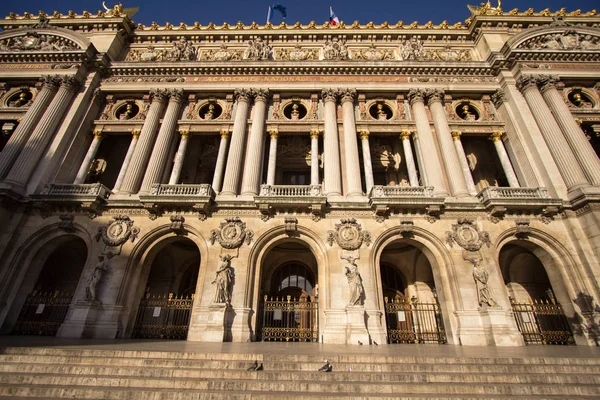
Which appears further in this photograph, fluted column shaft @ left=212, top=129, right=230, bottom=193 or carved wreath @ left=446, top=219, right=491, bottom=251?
fluted column shaft @ left=212, top=129, right=230, bottom=193

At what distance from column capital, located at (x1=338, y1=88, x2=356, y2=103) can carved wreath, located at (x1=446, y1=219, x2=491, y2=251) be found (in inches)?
385

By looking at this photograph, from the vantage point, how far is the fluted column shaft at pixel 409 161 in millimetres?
16141

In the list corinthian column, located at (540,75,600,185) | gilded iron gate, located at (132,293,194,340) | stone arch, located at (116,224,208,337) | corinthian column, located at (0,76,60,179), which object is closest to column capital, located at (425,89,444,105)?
corinthian column, located at (540,75,600,185)

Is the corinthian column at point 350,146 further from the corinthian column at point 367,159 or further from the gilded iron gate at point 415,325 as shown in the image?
the gilded iron gate at point 415,325

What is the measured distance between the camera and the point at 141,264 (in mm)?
13938

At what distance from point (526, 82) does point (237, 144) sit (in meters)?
17.9

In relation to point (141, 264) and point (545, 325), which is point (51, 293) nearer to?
point (141, 264)

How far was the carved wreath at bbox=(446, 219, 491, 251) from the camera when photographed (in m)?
13.5

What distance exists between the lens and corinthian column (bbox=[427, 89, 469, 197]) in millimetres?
15383

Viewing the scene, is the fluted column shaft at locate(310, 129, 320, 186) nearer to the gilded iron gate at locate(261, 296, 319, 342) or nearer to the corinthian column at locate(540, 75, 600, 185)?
the gilded iron gate at locate(261, 296, 319, 342)

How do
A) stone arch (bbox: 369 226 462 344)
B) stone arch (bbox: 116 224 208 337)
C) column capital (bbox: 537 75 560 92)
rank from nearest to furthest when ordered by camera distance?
stone arch (bbox: 369 226 462 344)
stone arch (bbox: 116 224 208 337)
column capital (bbox: 537 75 560 92)

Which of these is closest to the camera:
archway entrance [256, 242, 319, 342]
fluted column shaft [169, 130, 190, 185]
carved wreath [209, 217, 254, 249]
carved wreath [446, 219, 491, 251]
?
carved wreath [446, 219, 491, 251]

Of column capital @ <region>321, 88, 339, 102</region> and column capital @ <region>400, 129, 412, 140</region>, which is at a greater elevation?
column capital @ <region>321, 88, 339, 102</region>

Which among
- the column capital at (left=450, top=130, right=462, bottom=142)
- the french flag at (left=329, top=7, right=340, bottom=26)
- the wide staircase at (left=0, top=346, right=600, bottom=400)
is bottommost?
the wide staircase at (left=0, top=346, right=600, bottom=400)
